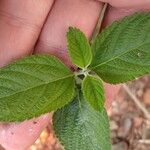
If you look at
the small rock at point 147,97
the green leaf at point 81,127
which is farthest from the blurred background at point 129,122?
the green leaf at point 81,127

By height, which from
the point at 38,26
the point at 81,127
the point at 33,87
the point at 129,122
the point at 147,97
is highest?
the point at 38,26

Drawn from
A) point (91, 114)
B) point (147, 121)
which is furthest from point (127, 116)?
point (91, 114)

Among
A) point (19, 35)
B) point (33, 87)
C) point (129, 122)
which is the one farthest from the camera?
point (129, 122)

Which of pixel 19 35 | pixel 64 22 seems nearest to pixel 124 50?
pixel 64 22

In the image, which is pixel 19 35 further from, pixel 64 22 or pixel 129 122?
pixel 129 122

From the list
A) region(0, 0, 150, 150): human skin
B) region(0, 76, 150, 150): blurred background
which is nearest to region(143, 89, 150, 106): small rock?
region(0, 76, 150, 150): blurred background

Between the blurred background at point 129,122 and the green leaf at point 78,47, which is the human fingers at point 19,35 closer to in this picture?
the green leaf at point 78,47
